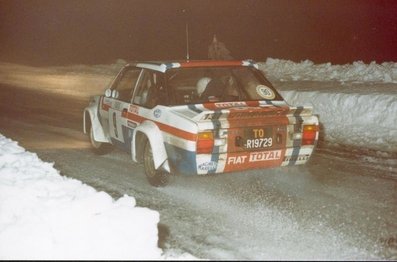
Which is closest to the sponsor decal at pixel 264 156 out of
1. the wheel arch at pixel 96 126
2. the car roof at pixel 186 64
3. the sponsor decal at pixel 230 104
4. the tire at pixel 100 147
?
the sponsor decal at pixel 230 104

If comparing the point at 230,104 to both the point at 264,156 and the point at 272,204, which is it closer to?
the point at 264,156

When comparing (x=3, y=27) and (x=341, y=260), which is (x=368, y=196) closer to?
(x=341, y=260)

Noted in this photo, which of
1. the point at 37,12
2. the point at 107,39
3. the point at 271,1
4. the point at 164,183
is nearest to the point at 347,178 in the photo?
the point at 164,183

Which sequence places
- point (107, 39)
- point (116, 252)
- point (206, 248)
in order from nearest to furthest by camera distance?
point (116, 252) < point (206, 248) < point (107, 39)

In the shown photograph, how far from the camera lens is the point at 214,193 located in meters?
6.16

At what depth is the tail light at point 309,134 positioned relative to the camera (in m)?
6.11

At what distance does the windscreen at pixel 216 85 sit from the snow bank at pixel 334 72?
7.83m

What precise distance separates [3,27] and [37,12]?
7.57 m

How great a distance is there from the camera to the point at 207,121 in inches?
221

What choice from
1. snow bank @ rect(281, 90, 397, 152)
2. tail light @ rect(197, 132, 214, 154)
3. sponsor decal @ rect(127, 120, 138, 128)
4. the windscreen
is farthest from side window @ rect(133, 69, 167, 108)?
snow bank @ rect(281, 90, 397, 152)

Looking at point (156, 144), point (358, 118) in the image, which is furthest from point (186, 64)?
point (358, 118)

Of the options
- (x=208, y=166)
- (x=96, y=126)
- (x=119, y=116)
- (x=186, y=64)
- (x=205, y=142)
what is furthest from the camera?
(x=96, y=126)

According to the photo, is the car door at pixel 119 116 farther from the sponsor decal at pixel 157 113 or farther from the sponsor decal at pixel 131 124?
the sponsor decal at pixel 157 113

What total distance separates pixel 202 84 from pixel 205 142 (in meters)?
1.42
